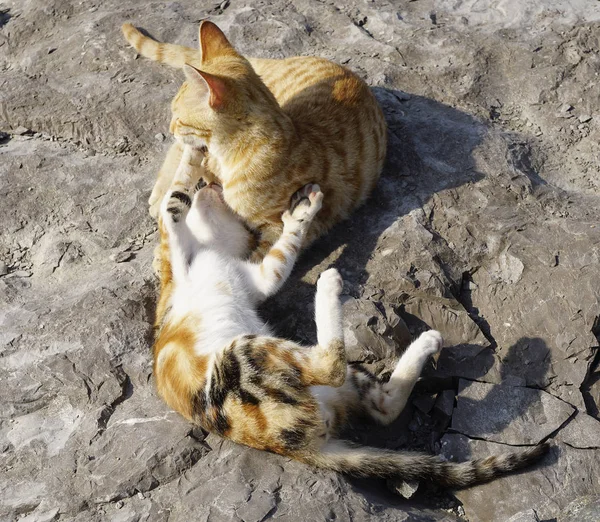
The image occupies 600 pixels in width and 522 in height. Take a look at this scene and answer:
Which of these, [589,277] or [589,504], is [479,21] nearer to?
[589,277]

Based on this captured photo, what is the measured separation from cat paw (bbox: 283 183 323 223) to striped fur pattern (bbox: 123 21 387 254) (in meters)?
Answer: 0.05

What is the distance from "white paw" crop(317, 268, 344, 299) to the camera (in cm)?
427

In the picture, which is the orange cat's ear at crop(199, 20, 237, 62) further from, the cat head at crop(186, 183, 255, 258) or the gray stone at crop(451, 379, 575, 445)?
the gray stone at crop(451, 379, 575, 445)

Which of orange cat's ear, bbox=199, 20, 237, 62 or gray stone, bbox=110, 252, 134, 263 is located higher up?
orange cat's ear, bbox=199, 20, 237, 62

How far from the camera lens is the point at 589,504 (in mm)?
3512

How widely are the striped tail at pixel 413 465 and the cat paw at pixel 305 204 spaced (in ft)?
5.14

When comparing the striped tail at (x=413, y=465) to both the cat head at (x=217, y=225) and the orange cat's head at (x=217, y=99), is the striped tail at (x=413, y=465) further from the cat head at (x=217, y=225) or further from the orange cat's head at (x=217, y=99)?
the orange cat's head at (x=217, y=99)

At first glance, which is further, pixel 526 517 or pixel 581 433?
pixel 581 433

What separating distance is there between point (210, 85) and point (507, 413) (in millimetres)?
2560

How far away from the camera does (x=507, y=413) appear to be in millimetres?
4188

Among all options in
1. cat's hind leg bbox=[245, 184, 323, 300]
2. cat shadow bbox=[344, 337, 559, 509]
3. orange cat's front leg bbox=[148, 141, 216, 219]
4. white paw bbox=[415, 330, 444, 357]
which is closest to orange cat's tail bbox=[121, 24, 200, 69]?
orange cat's front leg bbox=[148, 141, 216, 219]

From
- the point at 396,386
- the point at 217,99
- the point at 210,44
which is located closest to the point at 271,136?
the point at 217,99

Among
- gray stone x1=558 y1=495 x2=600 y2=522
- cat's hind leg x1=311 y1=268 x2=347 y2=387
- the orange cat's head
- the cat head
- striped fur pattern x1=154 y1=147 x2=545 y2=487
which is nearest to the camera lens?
gray stone x1=558 y1=495 x2=600 y2=522

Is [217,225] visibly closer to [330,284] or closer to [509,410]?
[330,284]
